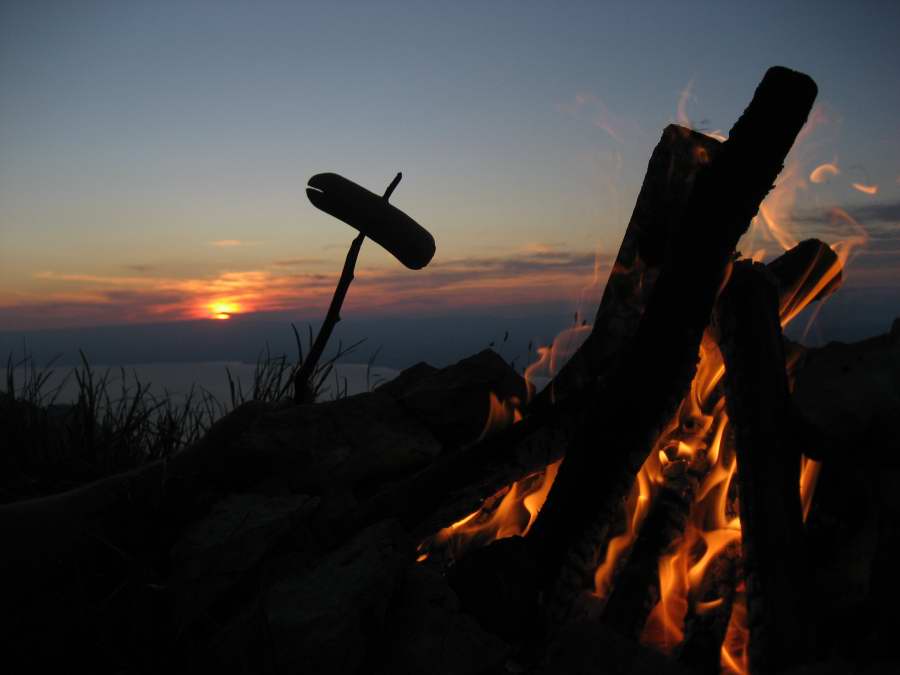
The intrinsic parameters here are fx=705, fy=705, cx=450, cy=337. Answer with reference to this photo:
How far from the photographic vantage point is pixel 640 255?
113 inches

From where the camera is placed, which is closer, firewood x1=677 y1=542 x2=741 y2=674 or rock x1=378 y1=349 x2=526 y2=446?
firewood x1=677 y1=542 x2=741 y2=674

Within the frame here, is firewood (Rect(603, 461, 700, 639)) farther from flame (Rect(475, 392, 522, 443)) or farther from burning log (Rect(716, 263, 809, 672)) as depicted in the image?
flame (Rect(475, 392, 522, 443))

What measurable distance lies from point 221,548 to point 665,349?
5.90 feet

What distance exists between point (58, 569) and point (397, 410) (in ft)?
5.16

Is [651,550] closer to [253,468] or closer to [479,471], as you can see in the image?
[479,471]

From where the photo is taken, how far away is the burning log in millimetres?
2238

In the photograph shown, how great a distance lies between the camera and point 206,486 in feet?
10.6

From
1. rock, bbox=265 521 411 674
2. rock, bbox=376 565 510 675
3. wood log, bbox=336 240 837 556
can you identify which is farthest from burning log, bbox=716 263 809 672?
rock, bbox=265 521 411 674

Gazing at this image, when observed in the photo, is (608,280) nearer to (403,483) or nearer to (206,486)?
(403,483)

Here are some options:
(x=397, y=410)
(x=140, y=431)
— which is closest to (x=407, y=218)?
(x=397, y=410)

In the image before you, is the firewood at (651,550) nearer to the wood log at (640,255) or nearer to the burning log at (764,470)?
the burning log at (764,470)

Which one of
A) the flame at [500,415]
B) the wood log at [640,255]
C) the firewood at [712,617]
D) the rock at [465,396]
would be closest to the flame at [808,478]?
the firewood at [712,617]

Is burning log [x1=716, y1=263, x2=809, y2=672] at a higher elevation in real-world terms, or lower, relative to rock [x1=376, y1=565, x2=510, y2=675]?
higher

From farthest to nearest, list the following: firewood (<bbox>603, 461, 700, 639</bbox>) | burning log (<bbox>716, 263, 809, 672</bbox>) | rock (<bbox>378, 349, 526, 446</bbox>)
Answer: rock (<bbox>378, 349, 526, 446</bbox>), firewood (<bbox>603, 461, 700, 639</bbox>), burning log (<bbox>716, 263, 809, 672</bbox>)
